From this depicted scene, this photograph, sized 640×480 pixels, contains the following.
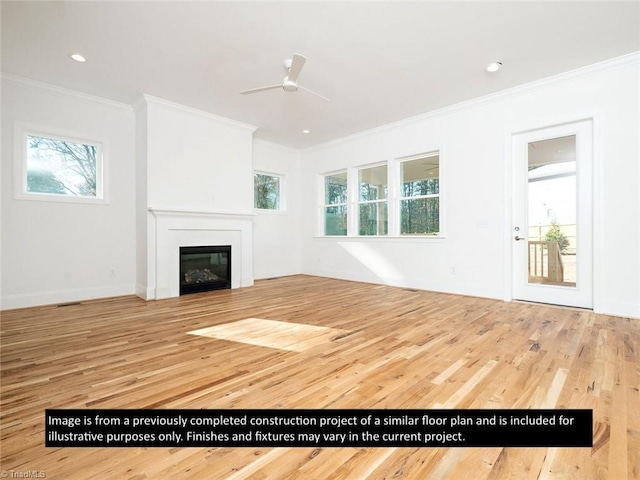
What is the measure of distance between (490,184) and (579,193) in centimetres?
102

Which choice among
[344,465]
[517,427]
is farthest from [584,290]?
[344,465]

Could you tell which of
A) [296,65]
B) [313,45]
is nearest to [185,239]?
[296,65]

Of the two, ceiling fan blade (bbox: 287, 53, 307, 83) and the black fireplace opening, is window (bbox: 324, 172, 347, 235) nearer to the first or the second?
the black fireplace opening

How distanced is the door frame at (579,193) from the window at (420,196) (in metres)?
1.08

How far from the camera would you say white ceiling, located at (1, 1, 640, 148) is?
8.93 feet

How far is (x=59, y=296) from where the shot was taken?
422 centimetres

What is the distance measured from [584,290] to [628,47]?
8.97ft

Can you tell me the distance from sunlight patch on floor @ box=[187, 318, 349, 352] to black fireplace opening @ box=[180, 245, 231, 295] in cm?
205

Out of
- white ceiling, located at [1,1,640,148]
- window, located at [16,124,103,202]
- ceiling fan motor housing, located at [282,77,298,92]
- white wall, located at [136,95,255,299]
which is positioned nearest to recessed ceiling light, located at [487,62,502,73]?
white ceiling, located at [1,1,640,148]

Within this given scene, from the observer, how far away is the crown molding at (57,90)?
388 cm

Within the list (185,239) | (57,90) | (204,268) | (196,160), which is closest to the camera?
(57,90)

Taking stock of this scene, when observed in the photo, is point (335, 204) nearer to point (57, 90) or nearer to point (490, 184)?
point (490, 184)

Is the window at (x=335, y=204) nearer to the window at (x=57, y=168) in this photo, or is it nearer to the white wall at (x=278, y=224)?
the white wall at (x=278, y=224)

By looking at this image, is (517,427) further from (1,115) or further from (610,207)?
(1,115)
